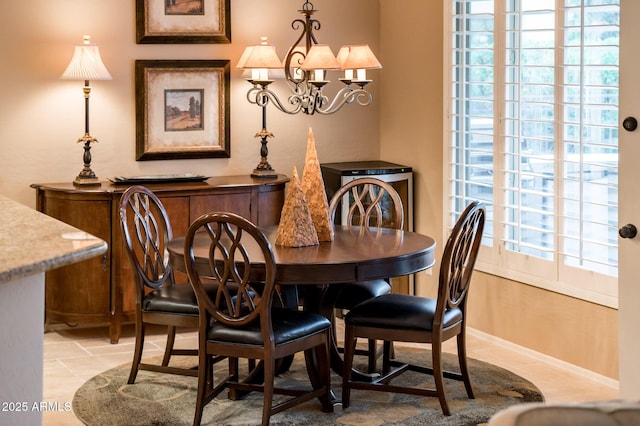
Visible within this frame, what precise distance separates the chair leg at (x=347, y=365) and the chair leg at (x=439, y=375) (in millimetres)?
360

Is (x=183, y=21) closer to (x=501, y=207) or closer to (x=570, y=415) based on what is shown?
(x=501, y=207)

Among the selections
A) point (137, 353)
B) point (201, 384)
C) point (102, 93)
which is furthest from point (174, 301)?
point (102, 93)

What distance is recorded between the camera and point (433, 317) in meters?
4.28

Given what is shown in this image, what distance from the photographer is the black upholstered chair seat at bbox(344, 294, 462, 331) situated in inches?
168

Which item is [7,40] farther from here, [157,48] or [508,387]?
[508,387]

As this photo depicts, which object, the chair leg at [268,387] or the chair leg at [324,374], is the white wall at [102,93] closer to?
the chair leg at [324,374]

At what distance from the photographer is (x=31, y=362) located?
2791 mm

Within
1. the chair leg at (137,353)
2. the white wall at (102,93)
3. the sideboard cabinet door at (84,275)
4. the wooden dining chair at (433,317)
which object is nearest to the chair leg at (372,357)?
the wooden dining chair at (433,317)

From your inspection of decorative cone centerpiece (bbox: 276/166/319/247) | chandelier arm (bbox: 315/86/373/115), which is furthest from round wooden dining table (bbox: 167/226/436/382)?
chandelier arm (bbox: 315/86/373/115)

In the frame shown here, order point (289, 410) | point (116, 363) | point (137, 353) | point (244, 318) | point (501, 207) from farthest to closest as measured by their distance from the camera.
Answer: point (501, 207)
point (116, 363)
point (137, 353)
point (289, 410)
point (244, 318)

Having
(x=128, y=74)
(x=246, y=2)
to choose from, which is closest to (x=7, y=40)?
(x=128, y=74)

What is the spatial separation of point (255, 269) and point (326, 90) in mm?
2811

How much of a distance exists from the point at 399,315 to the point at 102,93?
8.33ft

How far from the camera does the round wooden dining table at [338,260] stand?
4.04m
